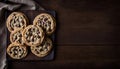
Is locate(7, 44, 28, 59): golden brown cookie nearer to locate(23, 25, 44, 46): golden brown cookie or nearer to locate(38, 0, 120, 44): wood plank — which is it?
locate(23, 25, 44, 46): golden brown cookie

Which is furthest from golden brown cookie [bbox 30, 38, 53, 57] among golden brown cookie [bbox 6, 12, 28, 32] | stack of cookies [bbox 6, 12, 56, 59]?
golden brown cookie [bbox 6, 12, 28, 32]

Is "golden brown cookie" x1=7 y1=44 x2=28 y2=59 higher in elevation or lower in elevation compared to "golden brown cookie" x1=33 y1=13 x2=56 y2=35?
lower

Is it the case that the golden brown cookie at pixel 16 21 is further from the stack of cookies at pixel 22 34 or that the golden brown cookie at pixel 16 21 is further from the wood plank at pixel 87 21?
the wood plank at pixel 87 21

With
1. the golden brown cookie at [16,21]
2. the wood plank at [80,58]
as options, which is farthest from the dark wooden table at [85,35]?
the golden brown cookie at [16,21]

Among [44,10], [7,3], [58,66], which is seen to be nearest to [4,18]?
[7,3]

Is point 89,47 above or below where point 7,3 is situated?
below

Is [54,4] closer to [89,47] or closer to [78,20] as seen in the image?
[78,20]

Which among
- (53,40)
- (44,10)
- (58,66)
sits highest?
(44,10)
